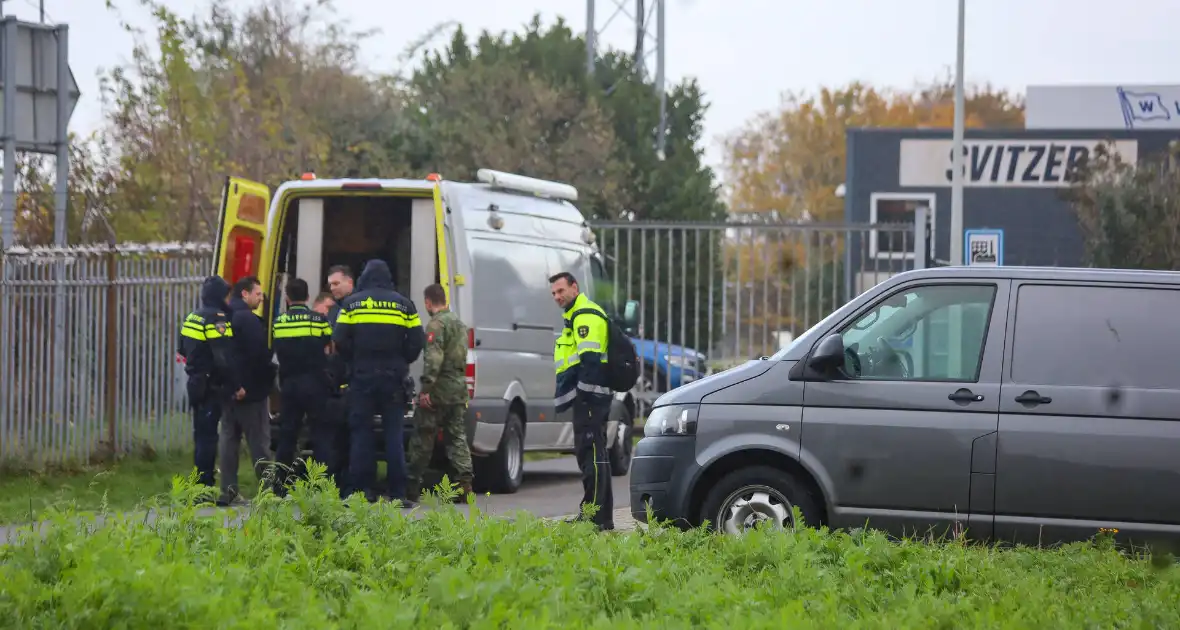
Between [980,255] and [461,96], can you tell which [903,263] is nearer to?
[980,255]

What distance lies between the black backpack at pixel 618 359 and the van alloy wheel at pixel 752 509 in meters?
2.01

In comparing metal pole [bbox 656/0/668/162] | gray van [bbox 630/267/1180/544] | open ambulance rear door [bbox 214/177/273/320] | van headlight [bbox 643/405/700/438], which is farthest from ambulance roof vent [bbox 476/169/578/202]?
metal pole [bbox 656/0/668/162]

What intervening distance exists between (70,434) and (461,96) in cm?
2166

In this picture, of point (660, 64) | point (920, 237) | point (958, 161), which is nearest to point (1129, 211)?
point (958, 161)

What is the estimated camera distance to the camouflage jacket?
498 inches

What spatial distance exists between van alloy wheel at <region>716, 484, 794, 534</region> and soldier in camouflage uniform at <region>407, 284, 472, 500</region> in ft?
13.1

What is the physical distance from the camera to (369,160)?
109 ft

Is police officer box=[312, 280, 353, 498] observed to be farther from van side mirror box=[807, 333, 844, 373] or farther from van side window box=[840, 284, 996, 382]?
van side window box=[840, 284, 996, 382]

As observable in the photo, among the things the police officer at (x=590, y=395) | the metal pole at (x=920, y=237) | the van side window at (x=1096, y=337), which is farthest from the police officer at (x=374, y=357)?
the metal pole at (x=920, y=237)

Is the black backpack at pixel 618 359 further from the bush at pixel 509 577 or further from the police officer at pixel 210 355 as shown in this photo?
the police officer at pixel 210 355

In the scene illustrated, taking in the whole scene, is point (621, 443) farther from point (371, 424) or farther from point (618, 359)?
point (618, 359)

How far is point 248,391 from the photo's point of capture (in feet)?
41.3

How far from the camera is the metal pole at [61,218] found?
1446cm

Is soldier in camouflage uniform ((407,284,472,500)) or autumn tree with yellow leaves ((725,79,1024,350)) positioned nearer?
soldier in camouflage uniform ((407,284,472,500))
